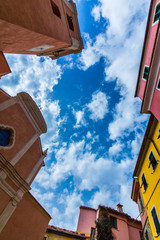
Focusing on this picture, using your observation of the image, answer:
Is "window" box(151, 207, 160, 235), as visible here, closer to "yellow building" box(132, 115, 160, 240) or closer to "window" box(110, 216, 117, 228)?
"yellow building" box(132, 115, 160, 240)

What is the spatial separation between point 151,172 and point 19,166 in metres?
10.8

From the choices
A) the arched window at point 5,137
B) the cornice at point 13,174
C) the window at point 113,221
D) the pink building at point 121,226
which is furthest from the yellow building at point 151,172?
the arched window at point 5,137

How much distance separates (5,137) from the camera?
9281 mm

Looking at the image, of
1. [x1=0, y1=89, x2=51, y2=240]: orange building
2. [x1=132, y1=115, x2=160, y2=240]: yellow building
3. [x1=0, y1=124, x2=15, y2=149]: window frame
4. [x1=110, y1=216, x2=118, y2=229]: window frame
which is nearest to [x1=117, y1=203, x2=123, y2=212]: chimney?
[x1=110, y1=216, x2=118, y2=229]: window frame

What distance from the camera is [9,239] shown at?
808 centimetres

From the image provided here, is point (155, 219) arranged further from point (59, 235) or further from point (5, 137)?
point (59, 235)

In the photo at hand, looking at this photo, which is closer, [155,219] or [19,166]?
[19,166]

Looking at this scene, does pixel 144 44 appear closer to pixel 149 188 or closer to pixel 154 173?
pixel 154 173

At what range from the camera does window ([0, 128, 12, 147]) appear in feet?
29.5

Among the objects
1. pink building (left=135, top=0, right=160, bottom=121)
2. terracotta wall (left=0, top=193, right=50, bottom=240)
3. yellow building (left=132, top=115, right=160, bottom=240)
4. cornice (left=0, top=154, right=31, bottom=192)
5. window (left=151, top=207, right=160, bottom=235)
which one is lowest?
terracotta wall (left=0, top=193, right=50, bottom=240)

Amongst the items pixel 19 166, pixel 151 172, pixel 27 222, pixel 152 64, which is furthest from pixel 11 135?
pixel 151 172

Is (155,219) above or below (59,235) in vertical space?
below

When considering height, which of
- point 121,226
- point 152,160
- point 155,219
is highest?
point 121,226

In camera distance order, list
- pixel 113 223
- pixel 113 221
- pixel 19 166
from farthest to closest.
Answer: pixel 113 221 < pixel 113 223 < pixel 19 166
